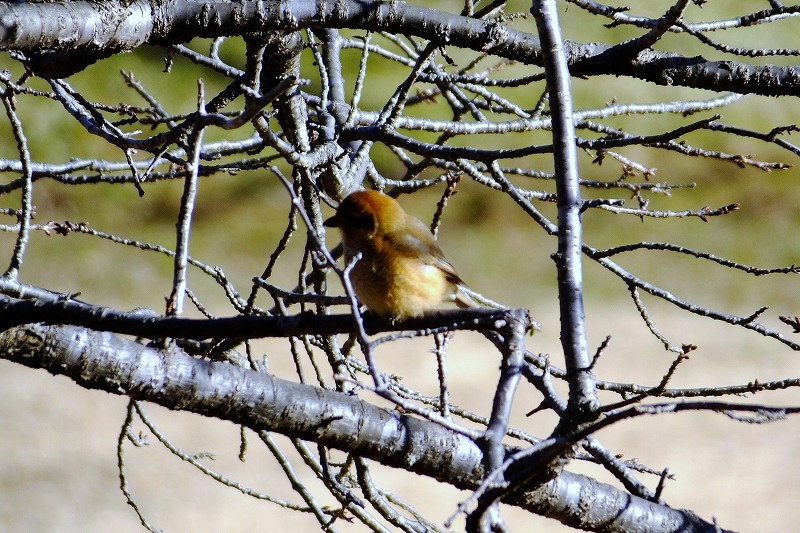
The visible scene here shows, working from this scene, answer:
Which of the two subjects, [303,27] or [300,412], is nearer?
[300,412]

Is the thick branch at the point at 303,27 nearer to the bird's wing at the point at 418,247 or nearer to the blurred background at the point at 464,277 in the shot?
the bird's wing at the point at 418,247

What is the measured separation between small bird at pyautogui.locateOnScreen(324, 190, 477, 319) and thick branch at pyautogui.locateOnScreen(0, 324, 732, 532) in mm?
740

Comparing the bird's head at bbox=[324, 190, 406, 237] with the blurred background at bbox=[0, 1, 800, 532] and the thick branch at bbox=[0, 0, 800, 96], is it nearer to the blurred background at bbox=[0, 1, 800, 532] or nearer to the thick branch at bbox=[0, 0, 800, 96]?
the thick branch at bbox=[0, 0, 800, 96]

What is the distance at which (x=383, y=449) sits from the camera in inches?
85.8

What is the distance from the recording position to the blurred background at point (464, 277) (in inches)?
312

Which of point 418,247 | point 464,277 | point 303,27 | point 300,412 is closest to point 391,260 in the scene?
point 418,247

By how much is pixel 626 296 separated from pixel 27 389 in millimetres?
7720

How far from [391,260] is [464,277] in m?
9.57

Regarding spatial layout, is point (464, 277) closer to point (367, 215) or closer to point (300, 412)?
point (367, 215)

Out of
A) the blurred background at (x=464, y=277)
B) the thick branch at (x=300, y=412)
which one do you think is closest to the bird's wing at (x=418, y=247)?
the thick branch at (x=300, y=412)

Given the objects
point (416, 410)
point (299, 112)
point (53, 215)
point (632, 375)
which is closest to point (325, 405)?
point (416, 410)

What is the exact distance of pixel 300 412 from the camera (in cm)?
208

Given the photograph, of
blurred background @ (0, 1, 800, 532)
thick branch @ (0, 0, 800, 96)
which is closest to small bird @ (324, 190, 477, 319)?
thick branch @ (0, 0, 800, 96)

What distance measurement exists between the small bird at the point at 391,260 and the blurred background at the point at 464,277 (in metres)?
4.20
